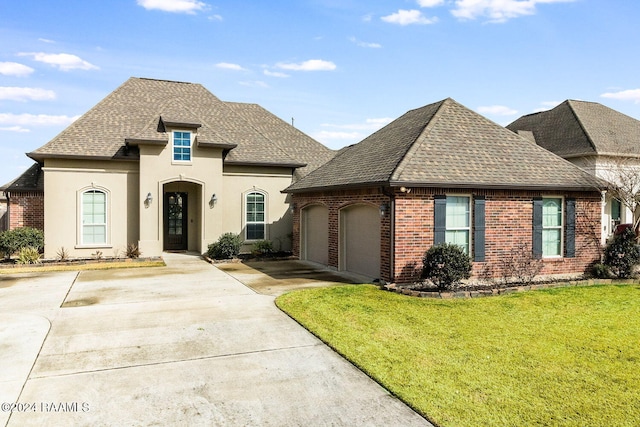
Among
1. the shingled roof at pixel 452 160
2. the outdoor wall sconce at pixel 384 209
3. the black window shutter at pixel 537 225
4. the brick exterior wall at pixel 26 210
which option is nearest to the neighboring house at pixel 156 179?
the brick exterior wall at pixel 26 210

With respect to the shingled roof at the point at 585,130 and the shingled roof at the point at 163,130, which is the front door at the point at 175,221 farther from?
the shingled roof at the point at 585,130

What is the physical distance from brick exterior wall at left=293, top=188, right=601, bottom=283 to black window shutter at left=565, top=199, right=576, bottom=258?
16cm

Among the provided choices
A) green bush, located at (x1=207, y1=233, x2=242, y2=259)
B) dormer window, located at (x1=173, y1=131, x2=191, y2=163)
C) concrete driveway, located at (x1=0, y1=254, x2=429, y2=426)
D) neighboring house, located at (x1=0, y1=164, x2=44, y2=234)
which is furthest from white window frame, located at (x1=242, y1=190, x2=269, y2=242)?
concrete driveway, located at (x1=0, y1=254, x2=429, y2=426)

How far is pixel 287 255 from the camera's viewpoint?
56.9 feet

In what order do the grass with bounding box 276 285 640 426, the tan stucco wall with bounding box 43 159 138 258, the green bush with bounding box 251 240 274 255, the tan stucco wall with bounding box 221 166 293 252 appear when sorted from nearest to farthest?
the grass with bounding box 276 285 640 426 → the tan stucco wall with bounding box 43 159 138 258 → the green bush with bounding box 251 240 274 255 → the tan stucco wall with bounding box 221 166 293 252

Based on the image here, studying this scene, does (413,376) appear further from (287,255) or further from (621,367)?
(287,255)

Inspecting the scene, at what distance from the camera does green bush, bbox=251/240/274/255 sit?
17219mm

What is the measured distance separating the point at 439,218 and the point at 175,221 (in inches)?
475

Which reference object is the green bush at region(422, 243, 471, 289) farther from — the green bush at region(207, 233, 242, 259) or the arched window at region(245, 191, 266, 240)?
the arched window at region(245, 191, 266, 240)

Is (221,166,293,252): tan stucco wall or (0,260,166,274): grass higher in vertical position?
(221,166,293,252): tan stucco wall

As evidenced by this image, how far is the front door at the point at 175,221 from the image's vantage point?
1859cm

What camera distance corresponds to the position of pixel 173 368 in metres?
5.70

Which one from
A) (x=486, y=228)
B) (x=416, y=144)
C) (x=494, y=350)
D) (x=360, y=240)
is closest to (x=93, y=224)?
(x=360, y=240)

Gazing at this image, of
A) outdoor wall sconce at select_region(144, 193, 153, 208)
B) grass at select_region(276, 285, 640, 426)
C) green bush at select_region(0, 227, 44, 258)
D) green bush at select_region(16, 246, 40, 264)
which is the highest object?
outdoor wall sconce at select_region(144, 193, 153, 208)
